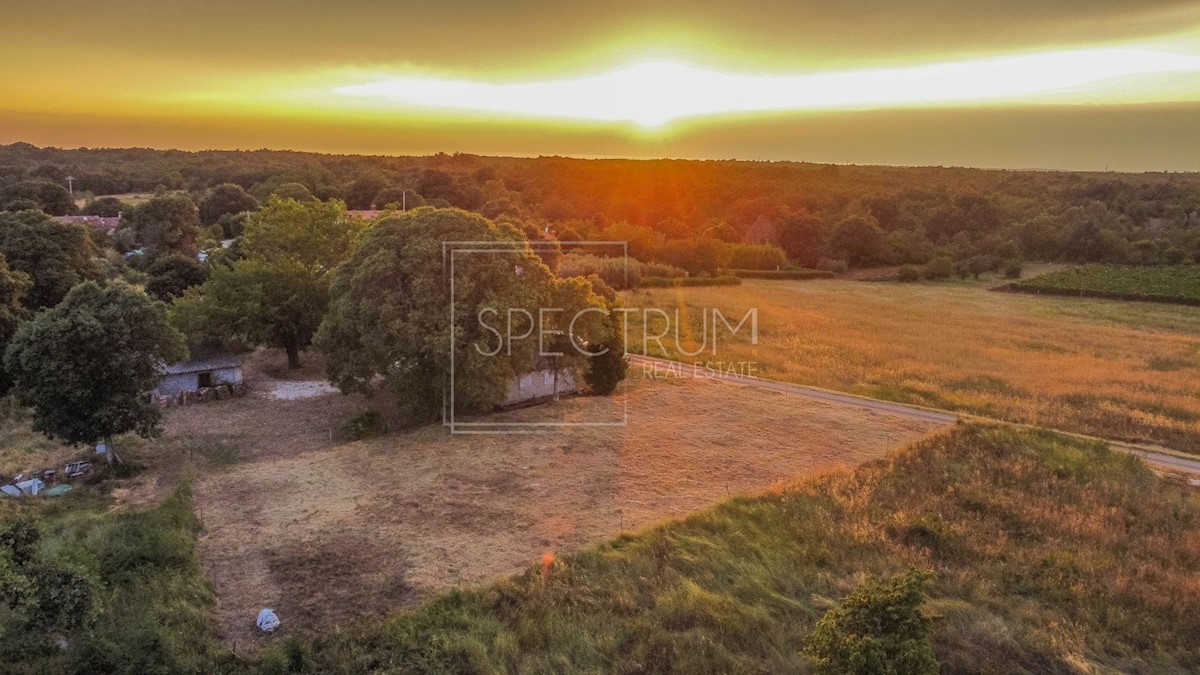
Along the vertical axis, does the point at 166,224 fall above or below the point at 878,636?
above

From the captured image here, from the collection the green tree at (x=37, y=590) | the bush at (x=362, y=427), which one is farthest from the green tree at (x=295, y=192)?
the green tree at (x=37, y=590)

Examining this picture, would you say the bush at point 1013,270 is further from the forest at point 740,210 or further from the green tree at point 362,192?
the green tree at point 362,192

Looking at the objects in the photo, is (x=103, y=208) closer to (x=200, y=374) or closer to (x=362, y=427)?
(x=200, y=374)

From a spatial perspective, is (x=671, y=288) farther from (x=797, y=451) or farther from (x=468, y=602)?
(x=468, y=602)

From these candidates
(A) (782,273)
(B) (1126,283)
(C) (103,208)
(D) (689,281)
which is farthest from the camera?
(A) (782,273)

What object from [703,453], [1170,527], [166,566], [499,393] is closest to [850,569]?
[703,453]

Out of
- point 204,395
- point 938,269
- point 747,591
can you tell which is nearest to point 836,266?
point 938,269
